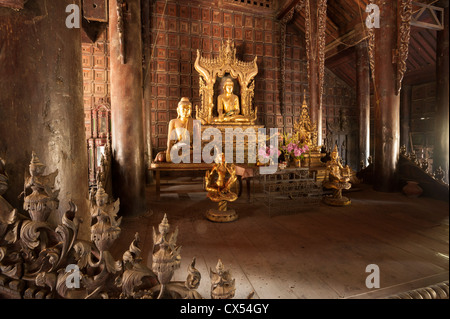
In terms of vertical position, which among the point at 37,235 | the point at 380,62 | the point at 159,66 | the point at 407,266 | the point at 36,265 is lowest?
the point at 407,266

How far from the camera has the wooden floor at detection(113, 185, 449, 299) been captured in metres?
1.92

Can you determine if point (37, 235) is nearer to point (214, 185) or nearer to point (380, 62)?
point (214, 185)

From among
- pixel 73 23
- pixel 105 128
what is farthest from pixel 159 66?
pixel 73 23

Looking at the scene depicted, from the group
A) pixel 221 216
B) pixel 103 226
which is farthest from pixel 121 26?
pixel 103 226

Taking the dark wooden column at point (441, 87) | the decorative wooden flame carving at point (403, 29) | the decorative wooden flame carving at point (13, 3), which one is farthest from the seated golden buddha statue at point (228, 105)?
the decorative wooden flame carving at point (13, 3)

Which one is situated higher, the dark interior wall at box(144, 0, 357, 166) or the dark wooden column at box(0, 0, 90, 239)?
the dark interior wall at box(144, 0, 357, 166)

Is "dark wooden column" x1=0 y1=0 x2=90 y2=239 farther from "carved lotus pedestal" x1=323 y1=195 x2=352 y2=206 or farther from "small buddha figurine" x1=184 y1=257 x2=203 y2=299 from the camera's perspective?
"carved lotus pedestal" x1=323 y1=195 x2=352 y2=206

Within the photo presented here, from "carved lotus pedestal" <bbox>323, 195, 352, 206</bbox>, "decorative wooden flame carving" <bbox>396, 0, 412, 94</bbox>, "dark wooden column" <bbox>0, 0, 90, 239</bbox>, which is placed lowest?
"carved lotus pedestal" <bbox>323, 195, 352, 206</bbox>

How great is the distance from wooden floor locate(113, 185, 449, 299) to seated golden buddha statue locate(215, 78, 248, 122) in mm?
5126

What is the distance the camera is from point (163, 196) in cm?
532

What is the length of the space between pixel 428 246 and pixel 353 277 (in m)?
1.29

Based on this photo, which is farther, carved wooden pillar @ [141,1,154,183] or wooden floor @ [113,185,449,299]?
carved wooden pillar @ [141,1,154,183]

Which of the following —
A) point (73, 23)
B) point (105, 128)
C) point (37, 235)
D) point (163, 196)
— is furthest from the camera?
point (105, 128)

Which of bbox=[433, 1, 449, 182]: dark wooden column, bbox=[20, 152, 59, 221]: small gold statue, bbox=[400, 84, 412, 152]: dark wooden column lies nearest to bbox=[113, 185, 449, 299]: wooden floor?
bbox=[20, 152, 59, 221]: small gold statue
